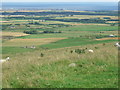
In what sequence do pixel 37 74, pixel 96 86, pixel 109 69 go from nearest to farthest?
1. pixel 96 86
2. pixel 37 74
3. pixel 109 69

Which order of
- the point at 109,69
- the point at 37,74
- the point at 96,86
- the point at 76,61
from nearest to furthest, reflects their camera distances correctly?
the point at 96,86 → the point at 37,74 → the point at 109,69 → the point at 76,61

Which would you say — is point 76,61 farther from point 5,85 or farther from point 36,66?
point 5,85

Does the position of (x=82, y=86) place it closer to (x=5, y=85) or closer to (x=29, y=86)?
(x=29, y=86)

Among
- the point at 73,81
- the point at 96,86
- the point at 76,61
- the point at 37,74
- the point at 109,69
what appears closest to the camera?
the point at 96,86

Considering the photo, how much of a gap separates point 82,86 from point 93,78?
1087mm

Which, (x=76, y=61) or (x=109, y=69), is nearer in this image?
(x=109, y=69)

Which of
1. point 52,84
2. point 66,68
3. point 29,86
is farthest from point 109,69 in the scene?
point 29,86

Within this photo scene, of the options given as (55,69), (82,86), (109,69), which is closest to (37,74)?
(55,69)

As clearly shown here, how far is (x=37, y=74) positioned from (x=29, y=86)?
1.29m

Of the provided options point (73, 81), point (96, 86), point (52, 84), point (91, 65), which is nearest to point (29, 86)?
point (52, 84)

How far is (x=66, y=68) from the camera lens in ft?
37.2

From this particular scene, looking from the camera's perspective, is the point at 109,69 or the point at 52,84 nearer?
the point at 52,84

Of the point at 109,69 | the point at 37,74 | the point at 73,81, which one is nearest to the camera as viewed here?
the point at 73,81

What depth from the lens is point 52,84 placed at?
30.6 ft
